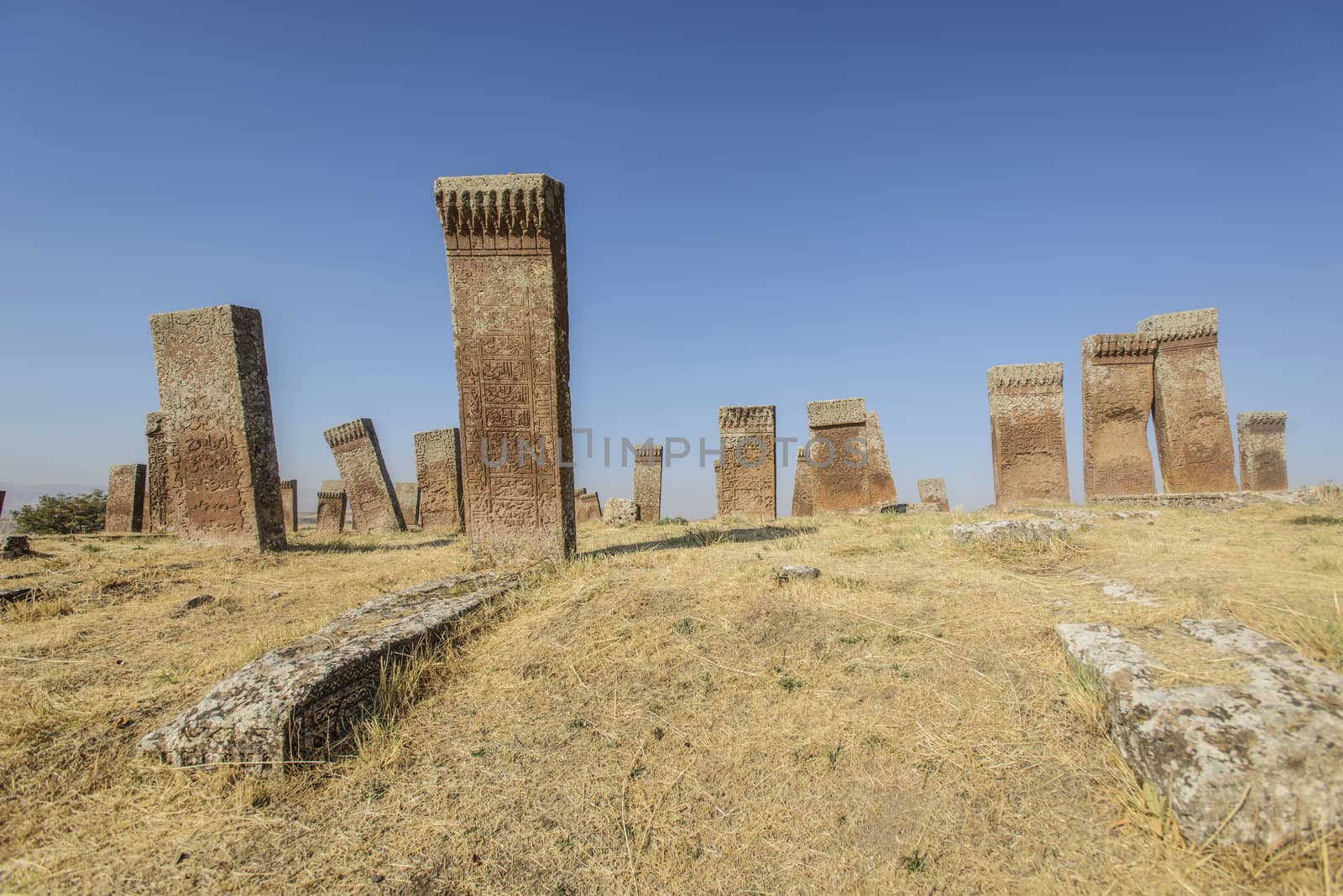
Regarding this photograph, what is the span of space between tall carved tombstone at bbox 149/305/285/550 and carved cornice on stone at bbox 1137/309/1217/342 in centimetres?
1392

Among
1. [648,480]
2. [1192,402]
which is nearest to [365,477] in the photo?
[648,480]

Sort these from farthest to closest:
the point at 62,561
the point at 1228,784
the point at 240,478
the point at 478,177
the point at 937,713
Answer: the point at 240,478, the point at 62,561, the point at 478,177, the point at 937,713, the point at 1228,784

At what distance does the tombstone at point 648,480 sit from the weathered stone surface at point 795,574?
32.0 feet

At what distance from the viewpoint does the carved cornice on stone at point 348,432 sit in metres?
13.2

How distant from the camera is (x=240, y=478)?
8.10 meters

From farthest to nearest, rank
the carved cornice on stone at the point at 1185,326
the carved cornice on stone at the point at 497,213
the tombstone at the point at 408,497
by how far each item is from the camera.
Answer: the tombstone at the point at 408,497 < the carved cornice on stone at the point at 1185,326 < the carved cornice on stone at the point at 497,213

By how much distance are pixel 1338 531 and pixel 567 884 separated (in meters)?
7.22

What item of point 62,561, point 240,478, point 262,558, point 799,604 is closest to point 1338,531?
point 799,604

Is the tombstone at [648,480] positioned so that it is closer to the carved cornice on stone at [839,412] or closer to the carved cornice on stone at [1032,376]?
the carved cornice on stone at [839,412]

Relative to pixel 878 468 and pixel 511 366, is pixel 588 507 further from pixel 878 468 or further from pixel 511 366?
pixel 511 366

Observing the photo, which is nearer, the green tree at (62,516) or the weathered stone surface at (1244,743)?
the weathered stone surface at (1244,743)

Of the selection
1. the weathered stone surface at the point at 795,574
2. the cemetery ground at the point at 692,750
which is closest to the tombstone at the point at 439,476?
the cemetery ground at the point at 692,750

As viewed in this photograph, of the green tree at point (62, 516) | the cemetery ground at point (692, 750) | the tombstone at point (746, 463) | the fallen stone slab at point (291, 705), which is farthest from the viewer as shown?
the green tree at point (62, 516)

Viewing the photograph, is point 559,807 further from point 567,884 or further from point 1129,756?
point 1129,756
